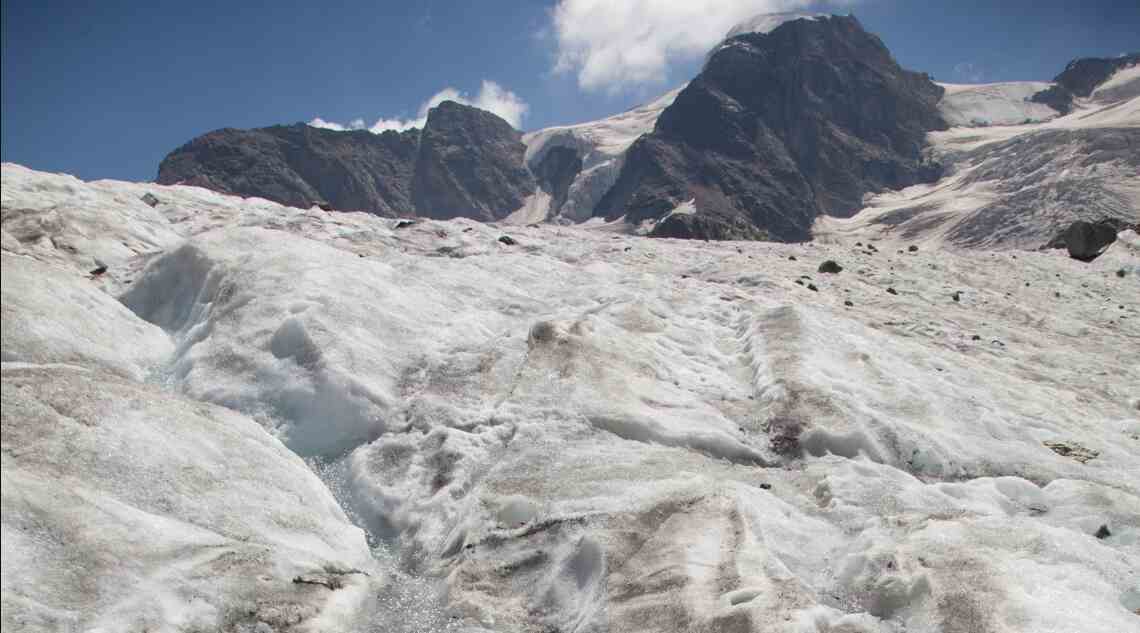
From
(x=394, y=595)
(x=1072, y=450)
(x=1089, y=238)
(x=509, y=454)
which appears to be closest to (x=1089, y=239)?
(x=1089, y=238)

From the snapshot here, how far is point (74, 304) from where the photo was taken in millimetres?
12297

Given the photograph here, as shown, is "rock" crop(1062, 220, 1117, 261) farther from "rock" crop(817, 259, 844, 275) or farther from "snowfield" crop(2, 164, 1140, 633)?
"snowfield" crop(2, 164, 1140, 633)

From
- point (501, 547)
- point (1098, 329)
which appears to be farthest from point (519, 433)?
point (1098, 329)

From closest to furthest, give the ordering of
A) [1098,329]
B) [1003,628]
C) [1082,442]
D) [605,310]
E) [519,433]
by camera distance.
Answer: [1003,628]
[519,433]
[1082,442]
[605,310]
[1098,329]

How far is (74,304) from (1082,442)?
19.0 metres

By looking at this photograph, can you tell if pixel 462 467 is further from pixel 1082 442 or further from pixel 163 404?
pixel 1082 442

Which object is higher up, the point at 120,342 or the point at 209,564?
the point at 120,342

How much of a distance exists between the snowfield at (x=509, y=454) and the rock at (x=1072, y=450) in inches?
2.7

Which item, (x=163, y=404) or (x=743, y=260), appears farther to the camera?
(x=743, y=260)

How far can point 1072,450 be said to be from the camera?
14078 millimetres

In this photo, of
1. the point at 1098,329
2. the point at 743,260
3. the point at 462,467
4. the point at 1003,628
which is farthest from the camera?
the point at 743,260

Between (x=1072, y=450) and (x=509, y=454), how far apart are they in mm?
10980

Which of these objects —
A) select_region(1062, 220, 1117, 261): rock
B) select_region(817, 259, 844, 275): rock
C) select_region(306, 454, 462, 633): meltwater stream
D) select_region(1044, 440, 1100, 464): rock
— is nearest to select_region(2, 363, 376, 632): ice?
select_region(306, 454, 462, 633): meltwater stream

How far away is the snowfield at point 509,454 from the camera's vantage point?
800 cm
